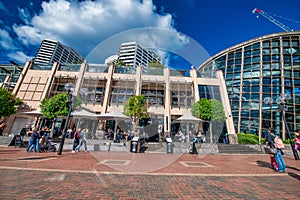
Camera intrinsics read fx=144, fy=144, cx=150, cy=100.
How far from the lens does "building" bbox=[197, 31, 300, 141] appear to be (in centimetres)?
3088

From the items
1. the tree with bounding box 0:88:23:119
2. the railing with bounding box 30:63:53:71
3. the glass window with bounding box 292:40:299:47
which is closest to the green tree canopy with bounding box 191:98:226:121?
the tree with bounding box 0:88:23:119

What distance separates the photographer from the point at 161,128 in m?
20.6

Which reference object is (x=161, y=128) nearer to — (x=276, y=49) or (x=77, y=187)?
(x=77, y=187)

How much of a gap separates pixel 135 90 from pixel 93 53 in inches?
790

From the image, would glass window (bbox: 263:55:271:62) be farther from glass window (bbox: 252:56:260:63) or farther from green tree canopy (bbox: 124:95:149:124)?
green tree canopy (bbox: 124:95:149:124)

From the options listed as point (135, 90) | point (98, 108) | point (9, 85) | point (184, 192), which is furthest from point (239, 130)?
point (9, 85)

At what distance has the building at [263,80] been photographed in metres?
30.9

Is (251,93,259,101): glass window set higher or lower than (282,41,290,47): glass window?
lower

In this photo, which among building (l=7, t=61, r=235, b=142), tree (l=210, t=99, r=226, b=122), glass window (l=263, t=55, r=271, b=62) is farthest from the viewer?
glass window (l=263, t=55, r=271, b=62)

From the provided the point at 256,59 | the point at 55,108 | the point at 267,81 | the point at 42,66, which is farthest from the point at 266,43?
the point at 42,66

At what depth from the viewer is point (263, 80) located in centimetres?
3334

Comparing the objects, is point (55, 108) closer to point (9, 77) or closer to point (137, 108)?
point (137, 108)

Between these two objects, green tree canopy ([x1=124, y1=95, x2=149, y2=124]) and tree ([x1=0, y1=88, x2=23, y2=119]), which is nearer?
green tree canopy ([x1=124, y1=95, x2=149, y2=124])

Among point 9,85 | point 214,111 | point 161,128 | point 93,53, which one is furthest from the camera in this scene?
point 9,85
